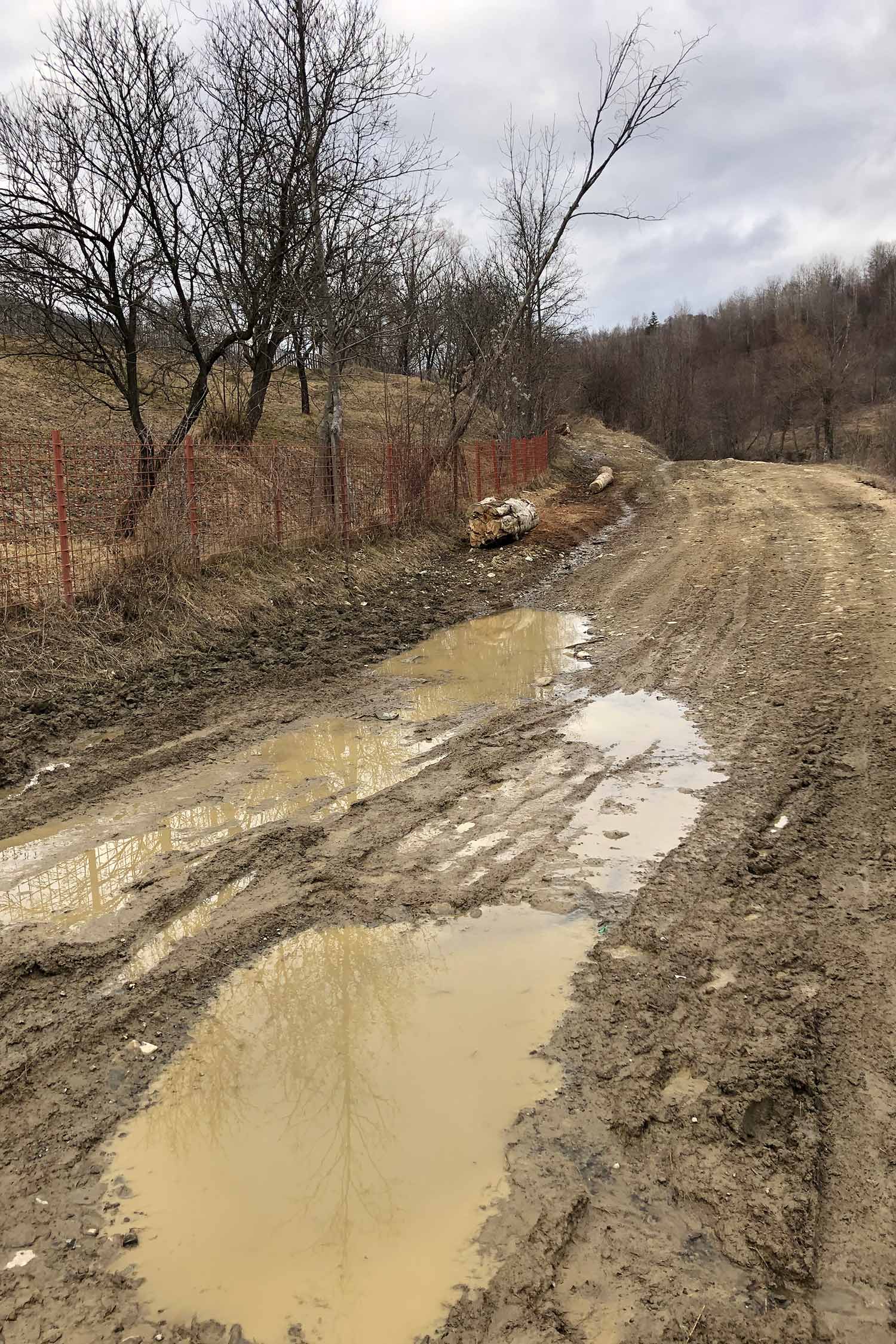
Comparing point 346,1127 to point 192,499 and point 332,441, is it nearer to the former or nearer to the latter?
point 192,499

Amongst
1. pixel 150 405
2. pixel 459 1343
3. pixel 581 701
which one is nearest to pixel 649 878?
pixel 459 1343

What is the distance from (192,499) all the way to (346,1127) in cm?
826

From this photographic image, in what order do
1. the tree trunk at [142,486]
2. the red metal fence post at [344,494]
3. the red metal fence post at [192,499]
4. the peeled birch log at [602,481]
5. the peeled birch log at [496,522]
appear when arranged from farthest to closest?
the peeled birch log at [602,481], the peeled birch log at [496,522], the red metal fence post at [344,494], the red metal fence post at [192,499], the tree trunk at [142,486]

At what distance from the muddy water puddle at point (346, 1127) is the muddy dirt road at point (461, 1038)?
0.01m

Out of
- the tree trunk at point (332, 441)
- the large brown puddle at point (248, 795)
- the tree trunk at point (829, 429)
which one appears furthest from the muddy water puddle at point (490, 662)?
the tree trunk at point (829, 429)

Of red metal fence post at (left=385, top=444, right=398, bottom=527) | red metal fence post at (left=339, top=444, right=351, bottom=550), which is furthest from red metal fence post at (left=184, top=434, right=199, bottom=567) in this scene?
red metal fence post at (left=385, top=444, right=398, bottom=527)

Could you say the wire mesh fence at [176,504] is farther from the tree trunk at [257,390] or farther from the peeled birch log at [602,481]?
the peeled birch log at [602,481]

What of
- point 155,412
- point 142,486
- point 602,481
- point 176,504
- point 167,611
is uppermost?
point 155,412

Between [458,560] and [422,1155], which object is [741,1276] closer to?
[422,1155]

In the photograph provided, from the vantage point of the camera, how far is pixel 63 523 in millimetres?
7969

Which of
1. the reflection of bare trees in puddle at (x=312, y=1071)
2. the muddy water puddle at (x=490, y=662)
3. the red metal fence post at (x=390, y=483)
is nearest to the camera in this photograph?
the reflection of bare trees in puddle at (x=312, y=1071)

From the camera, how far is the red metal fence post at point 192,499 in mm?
9484

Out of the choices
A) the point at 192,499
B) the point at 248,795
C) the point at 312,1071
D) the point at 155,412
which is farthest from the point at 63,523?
the point at 155,412

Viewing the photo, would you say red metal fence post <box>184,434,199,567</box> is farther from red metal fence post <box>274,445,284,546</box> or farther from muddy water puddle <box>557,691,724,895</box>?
muddy water puddle <box>557,691,724,895</box>
